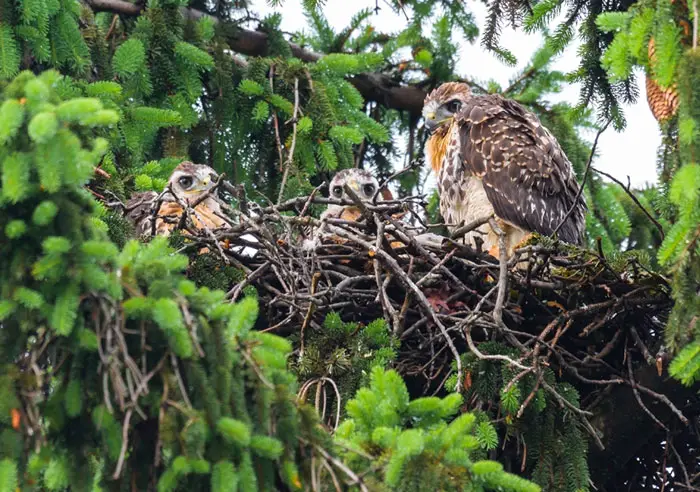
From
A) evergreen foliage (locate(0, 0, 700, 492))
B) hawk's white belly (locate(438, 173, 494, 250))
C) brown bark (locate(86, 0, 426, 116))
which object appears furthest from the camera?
brown bark (locate(86, 0, 426, 116))

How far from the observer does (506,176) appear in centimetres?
706

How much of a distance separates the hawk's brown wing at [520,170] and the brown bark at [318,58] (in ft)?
4.36

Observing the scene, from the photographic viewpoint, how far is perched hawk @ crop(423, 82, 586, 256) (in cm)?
702

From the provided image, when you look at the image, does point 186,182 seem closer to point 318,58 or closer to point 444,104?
point 318,58

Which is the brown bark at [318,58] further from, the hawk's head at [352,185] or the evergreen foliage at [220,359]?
the evergreen foliage at [220,359]

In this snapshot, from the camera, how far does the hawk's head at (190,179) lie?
731 cm

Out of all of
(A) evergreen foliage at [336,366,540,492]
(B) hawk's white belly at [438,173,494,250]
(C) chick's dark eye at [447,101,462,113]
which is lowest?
(A) evergreen foliage at [336,366,540,492]

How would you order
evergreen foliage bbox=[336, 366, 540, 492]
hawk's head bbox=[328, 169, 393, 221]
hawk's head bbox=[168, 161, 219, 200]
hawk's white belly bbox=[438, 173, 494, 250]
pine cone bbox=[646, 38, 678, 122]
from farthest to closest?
hawk's head bbox=[328, 169, 393, 221] → hawk's head bbox=[168, 161, 219, 200] → hawk's white belly bbox=[438, 173, 494, 250] → pine cone bbox=[646, 38, 678, 122] → evergreen foliage bbox=[336, 366, 540, 492]

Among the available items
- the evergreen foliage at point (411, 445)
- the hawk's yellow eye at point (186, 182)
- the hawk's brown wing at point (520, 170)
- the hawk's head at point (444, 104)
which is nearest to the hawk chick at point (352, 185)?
the hawk's head at point (444, 104)

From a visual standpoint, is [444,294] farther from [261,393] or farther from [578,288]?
[261,393]

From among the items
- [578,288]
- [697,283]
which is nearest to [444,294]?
[578,288]

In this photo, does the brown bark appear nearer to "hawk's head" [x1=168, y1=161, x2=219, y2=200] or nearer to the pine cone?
"hawk's head" [x1=168, y1=161, x2=219, y2=200]

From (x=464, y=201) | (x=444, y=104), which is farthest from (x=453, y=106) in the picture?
(x=464, y=201)

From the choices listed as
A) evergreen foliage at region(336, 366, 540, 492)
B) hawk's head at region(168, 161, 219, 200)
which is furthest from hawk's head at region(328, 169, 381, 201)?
evergreen foliage at region(336, 366, 540, 492)
